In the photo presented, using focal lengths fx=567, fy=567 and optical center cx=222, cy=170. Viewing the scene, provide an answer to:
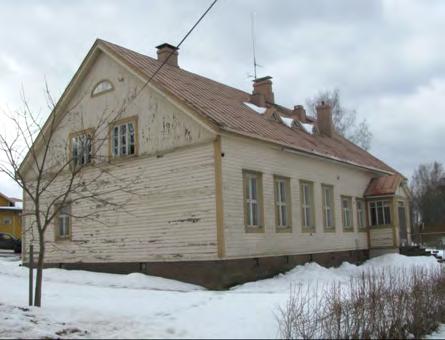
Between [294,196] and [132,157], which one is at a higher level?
[132,157]

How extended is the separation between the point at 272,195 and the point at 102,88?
7.51 m

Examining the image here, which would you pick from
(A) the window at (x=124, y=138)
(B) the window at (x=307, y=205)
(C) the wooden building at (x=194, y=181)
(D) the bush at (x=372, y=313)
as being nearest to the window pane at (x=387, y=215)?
(C) the wooden building at (x=194, y=181)

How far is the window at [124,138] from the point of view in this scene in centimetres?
1969

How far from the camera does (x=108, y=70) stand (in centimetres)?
2088

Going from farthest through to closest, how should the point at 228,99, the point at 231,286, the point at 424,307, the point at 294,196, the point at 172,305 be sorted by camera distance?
the point at 228,99
the point at 294,196
the point at 231,286
the point at 172,305
the point at 424,307

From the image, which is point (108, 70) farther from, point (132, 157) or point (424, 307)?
point (424, 307)

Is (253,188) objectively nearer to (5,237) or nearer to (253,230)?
(253,230)

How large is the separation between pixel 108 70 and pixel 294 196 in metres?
8.26

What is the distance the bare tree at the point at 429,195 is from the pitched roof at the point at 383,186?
59.3 m

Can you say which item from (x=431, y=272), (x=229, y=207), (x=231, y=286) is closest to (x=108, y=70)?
(x=229, y=207)

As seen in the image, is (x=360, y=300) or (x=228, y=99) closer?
(x=360, y=300)

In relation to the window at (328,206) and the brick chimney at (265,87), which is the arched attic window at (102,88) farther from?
the brick chimney at (265,87)

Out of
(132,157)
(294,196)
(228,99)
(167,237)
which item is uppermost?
(228,99)

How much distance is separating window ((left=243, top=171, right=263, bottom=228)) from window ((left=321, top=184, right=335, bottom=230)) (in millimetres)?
5248
